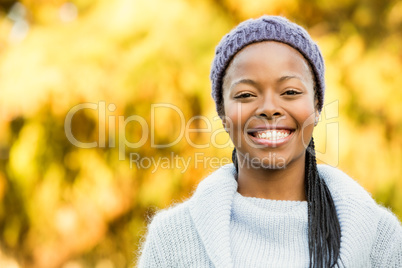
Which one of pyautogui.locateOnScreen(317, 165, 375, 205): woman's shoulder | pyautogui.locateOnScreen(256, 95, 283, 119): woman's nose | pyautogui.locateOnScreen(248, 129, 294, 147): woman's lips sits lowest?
pyautogui.locateOnScreen(317, 165, 375, 205): woman's shoulder

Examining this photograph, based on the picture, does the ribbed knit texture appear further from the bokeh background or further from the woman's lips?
the bokeh background

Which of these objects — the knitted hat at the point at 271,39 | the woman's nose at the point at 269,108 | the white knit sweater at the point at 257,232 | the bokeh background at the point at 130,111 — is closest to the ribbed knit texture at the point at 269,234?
the white knit sweater at the point at 257,232

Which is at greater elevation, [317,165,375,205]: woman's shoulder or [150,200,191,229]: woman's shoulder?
[317,165,375,205]: woman's shoulder

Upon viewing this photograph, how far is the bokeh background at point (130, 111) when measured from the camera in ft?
11.4

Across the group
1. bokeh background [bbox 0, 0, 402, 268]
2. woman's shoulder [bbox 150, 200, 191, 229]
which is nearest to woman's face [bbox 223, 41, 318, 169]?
woman's shoulder [bbox 150, 200, 191, 229]

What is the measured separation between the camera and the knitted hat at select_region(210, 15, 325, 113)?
5.72 ft

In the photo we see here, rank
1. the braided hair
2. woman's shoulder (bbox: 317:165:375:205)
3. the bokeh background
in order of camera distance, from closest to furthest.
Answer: the braided hair
woman's shoulder (bbox: 317:165:375:205)
the bokeh background

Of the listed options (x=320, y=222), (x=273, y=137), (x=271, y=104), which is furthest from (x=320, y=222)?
(x=271, y=104)

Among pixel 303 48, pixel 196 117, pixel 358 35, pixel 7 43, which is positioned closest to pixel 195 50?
pixel 196 117

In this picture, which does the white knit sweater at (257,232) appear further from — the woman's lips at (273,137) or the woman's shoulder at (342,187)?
the woman's lips at (273,137)

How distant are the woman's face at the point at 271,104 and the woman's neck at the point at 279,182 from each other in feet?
0.12

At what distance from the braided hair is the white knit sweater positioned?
0.08ft

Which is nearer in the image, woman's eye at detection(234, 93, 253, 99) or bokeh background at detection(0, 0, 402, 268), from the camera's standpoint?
woman's eye at detection(234, 93, 253, 99)

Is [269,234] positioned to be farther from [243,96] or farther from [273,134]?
[243,96]
